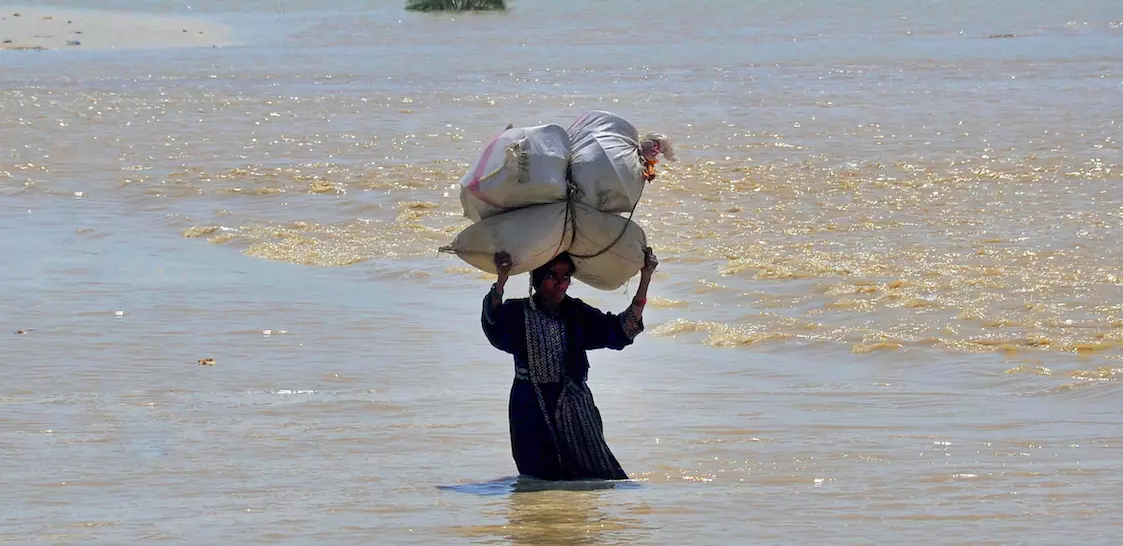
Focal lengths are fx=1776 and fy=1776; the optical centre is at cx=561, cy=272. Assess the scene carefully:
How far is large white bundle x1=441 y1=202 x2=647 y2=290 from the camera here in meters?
5.03

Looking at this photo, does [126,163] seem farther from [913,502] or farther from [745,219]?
Answer: [913,502]

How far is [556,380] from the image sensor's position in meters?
5.21

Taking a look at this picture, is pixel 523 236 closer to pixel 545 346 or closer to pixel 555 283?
pixel 555 283

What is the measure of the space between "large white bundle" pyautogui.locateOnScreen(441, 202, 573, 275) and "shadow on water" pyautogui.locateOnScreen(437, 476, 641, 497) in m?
0.64

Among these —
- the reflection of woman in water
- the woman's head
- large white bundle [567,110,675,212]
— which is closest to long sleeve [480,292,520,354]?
the reflection of woman in water

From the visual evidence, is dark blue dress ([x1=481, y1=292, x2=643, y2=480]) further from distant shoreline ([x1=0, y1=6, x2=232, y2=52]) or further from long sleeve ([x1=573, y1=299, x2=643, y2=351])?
distant shoreline ([x1=0, y1=6, x2=232, y2=52])

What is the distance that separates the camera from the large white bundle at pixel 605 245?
5.09 meters

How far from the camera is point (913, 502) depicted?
16.2 feet

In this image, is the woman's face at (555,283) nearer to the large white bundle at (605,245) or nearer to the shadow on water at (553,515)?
the large white bundle at (605,245)

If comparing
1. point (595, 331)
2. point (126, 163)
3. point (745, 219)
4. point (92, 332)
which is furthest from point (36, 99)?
point (595, 331)

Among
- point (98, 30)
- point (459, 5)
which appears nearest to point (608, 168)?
point (98, 30)

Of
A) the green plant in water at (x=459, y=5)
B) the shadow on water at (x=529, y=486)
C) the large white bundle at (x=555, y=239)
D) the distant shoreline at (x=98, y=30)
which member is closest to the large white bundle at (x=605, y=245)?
the large white bundle at (x=555, y=239)

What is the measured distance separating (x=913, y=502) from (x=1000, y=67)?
60.9ft

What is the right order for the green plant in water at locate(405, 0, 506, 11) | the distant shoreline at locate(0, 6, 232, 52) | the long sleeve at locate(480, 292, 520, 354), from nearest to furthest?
the long sleeve at locate(480, 292, 520, 354) < the distant shoreline at locate(0, 6, 232, 52) < the green plant in water at locate(405, 0, 506, 11)
